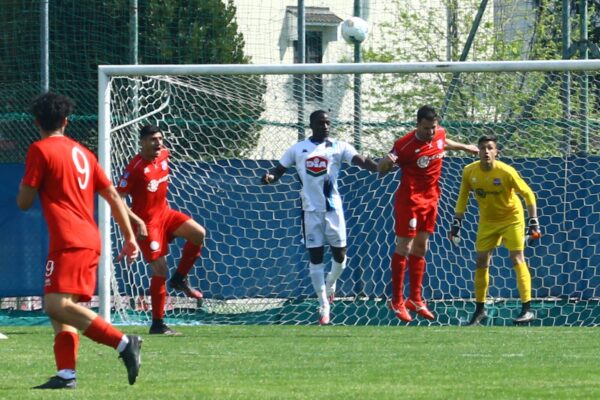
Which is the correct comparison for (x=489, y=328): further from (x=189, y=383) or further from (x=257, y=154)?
(x=189, y=383)

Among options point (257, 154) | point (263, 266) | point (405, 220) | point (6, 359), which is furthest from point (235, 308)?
point (6, 359)

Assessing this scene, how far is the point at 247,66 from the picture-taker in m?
13.5

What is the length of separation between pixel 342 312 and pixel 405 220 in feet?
8.21

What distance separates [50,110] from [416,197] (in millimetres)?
6506

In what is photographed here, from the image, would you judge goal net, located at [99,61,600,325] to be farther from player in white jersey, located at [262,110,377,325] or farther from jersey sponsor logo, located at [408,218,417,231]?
jersey sponsor logo, located at [408,218,417,231]

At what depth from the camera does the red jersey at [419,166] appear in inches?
535

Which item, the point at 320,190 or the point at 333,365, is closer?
the point at 333,365

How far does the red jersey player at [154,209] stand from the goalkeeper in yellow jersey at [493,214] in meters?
2.96

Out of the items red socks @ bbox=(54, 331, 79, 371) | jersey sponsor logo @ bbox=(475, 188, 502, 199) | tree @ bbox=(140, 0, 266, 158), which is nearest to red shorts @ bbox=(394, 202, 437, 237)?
jersey sponsor logo @ bbox=(475, 188, 502, 199)

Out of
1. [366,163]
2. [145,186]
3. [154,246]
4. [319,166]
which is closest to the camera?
[154,246]

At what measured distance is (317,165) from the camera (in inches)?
548

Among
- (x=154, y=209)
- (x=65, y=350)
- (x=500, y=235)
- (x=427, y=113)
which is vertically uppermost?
(x=427, y=113)

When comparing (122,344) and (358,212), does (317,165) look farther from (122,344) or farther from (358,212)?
(122,344)

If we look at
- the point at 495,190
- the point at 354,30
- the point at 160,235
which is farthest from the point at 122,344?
the point at 354,30
